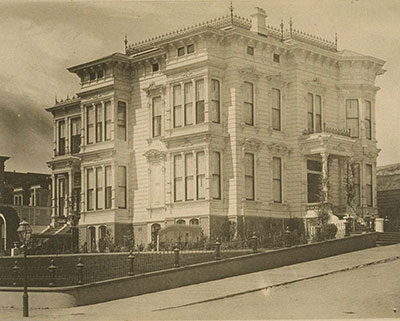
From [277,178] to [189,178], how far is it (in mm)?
2873

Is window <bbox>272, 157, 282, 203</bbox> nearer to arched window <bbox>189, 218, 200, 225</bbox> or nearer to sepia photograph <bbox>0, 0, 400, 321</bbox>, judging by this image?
sepia photograph <bbox>0, 0, 400, 321</bbox>

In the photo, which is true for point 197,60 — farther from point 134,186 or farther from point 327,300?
point 327,300

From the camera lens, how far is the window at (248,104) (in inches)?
1038

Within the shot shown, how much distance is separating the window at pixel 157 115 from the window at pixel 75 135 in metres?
4.09

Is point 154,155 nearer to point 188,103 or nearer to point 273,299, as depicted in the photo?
point 188,103

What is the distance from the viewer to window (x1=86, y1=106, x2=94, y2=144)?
29.5 metres

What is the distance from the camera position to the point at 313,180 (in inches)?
1099

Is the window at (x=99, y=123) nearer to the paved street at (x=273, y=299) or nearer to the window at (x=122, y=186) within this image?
the window at (x=122, y=186)

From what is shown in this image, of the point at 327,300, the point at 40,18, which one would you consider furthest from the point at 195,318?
the point at 40,18

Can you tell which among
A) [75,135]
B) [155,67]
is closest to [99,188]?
[75,135]

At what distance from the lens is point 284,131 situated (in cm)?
2756

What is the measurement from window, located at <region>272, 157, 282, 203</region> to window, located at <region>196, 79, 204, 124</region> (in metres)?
2.82

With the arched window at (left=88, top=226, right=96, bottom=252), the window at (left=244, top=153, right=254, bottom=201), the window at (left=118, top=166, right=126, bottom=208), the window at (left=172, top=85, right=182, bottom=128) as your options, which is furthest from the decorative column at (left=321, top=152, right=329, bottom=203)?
the arched window at (left=88, top=226, right=96, bottom=252)

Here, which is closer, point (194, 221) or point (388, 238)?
point (388, 238)
